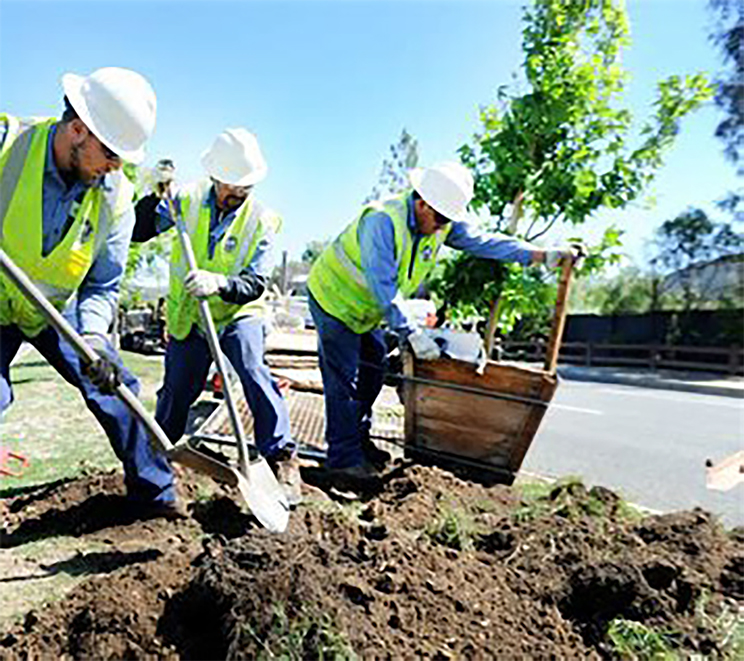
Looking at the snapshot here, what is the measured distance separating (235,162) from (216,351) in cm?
106

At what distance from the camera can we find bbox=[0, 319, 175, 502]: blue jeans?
314 cm

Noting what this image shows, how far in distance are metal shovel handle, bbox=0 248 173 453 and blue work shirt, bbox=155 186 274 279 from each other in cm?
138

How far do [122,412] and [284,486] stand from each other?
2.92 ft

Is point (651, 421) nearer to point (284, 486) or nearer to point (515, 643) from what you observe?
point (284, 486)

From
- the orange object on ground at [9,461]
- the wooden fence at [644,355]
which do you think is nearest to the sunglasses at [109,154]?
the orange object on ground at [9,461]

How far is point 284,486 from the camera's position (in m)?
3.68

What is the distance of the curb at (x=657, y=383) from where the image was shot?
1622 cm

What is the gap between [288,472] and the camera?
379cm

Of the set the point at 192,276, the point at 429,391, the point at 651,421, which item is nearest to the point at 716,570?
the point at 429,391

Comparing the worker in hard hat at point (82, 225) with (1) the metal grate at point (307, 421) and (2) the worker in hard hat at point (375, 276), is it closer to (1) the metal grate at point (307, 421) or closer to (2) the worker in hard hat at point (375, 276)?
(2) the worker in hard hat at point (375, 276)

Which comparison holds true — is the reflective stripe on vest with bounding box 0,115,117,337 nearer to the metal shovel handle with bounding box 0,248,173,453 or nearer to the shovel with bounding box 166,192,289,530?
the metal shovel handle with bounding box 0,248,173,453

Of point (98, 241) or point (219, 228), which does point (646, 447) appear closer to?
point (219, 228)

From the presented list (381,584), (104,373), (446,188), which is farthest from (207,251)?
(381,584)

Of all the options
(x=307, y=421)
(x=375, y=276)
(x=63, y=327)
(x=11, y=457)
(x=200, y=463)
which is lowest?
(x=11, y=457)
